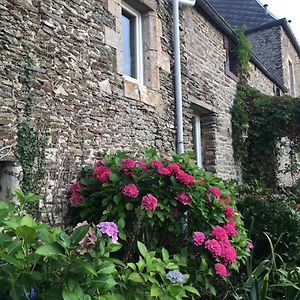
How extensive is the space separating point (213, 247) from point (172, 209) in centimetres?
53

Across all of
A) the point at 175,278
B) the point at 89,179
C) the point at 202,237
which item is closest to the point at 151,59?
the point at 89,179

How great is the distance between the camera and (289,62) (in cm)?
1501

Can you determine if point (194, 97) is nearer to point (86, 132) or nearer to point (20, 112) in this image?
point (86, 132)

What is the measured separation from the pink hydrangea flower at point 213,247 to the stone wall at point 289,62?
11960mm

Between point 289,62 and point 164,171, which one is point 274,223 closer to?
point 164,171

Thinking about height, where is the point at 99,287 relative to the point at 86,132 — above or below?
below

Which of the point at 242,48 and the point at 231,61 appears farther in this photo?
the point at 231,61

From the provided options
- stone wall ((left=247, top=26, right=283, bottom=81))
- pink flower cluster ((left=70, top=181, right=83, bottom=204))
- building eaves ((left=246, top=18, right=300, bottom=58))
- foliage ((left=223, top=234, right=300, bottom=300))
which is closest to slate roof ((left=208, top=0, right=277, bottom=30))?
building eaves ((left=246, top=18, right=300, bottom=58))

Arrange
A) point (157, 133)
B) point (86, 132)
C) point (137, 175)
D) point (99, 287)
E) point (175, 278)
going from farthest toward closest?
1. point (157, 133)
2. point (86, 132)
3. point (137, 175)
4. point (175, 278)
5. point (99, 287)

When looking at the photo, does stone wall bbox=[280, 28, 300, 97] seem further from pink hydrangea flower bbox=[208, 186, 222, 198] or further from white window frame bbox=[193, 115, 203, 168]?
pink hydrangea flower bbox=[208, 186, 222, 198]

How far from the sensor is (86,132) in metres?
4.08

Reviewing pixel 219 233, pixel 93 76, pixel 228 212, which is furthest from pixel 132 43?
pixel 219 233

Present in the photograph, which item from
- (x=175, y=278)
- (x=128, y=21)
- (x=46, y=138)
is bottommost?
(x=175, y=278)

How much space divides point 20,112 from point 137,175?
1200 millimetres
